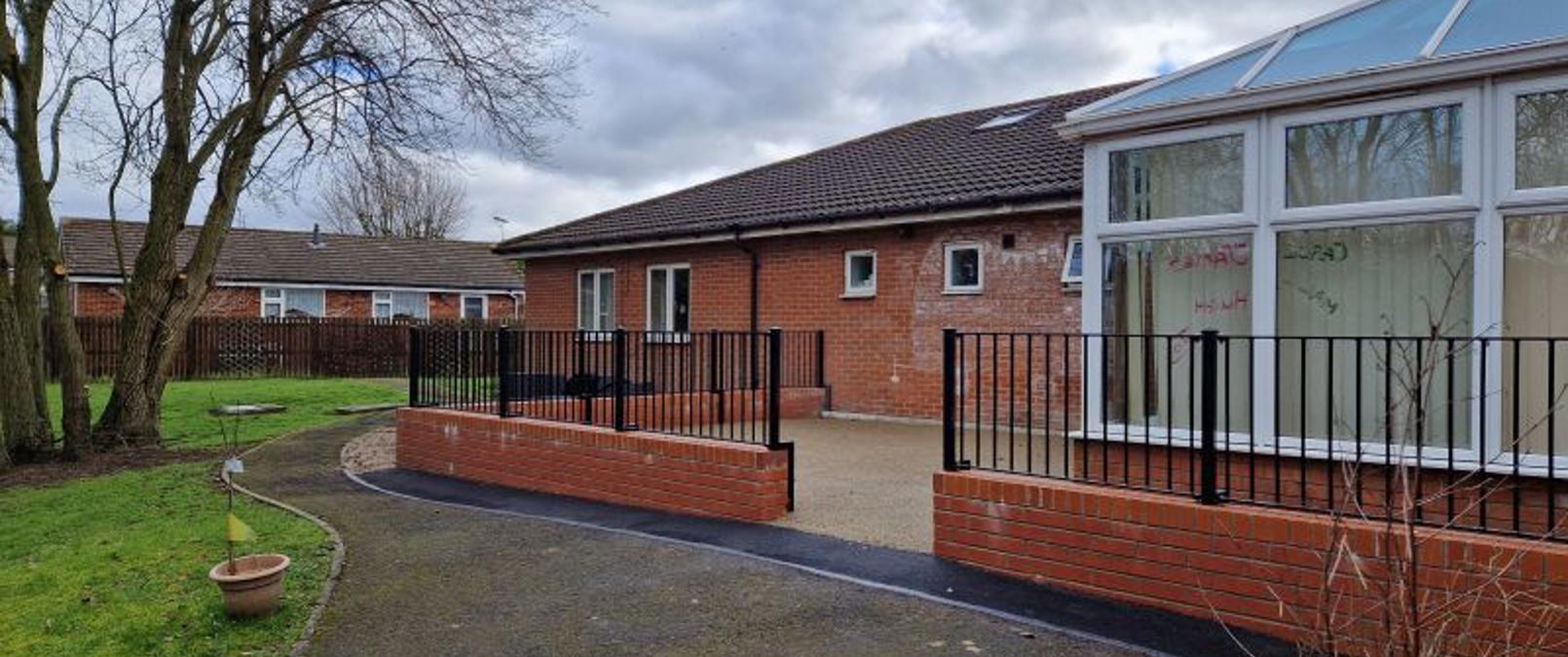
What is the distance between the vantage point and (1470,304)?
5520 mm

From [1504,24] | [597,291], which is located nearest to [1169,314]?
[1504,24]

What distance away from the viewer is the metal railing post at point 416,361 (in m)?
10.6

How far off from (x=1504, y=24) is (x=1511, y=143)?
2.20 feet

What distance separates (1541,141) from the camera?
17.3 ft

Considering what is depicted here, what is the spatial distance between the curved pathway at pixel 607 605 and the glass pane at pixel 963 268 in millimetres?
6484

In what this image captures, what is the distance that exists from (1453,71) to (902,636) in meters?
4.20

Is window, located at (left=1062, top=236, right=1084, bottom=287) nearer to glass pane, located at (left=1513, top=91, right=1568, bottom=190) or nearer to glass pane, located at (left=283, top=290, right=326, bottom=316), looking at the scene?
glass pane, located at (left=1513, top=91, right=1568, bottom=190)

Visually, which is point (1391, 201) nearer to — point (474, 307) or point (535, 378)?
point (535, 378)

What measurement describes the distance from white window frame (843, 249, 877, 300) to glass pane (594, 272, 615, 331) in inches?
216

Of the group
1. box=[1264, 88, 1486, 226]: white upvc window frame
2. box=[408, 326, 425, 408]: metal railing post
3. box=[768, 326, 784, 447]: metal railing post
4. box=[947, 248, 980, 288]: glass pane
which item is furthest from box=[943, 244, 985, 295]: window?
box=[408, 326, 425, 408]: metal railing post

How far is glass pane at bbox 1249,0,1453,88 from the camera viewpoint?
5734 millimetres

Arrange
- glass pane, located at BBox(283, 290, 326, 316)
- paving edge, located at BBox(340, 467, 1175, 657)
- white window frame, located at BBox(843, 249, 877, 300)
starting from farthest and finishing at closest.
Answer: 1. glass pane, located at BBox(283, 290, 326, 316)
2. white window frame, located at BBox(843, 249, 877, 300)
3. paving edge, located at BBox(340, 467, 1175, 657)

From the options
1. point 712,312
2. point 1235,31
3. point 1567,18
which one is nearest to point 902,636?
point 1567,18

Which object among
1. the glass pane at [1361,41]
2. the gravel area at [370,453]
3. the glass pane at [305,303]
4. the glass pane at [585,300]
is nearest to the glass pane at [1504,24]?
the glass pane at [1361,41]
